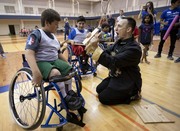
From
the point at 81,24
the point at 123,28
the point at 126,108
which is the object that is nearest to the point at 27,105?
the point at 126,108

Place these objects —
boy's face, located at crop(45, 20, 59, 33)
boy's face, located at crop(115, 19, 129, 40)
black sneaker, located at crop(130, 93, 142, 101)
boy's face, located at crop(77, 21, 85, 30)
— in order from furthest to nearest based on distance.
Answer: boy's face, located at crop(77, 21, 85, 30), black sneaker, located at crop(130, 93, 142, 101), boy's face, located at crop(115, 19, 129, 40), boy's face, located at crop(45, 20, 59, 33)

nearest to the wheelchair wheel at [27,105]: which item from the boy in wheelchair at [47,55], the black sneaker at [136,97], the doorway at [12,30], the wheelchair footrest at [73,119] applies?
the boy in wheelchair at [47,55]

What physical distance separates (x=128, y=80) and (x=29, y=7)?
19451 millimetres

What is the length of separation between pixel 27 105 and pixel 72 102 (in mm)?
875

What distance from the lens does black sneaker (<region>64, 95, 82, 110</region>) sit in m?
1.10

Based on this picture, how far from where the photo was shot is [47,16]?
3.81 ft

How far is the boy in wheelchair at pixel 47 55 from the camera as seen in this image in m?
1.06

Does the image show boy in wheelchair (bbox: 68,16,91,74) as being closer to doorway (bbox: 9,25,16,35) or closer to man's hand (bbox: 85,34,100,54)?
man's hand (bbox: 85,34,100,54)

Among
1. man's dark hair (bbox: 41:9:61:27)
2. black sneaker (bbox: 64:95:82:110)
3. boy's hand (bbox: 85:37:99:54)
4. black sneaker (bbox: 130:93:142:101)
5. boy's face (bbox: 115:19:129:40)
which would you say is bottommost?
black sneaker (bbox: 130:93:142:101)

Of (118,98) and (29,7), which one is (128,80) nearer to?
(118,98)

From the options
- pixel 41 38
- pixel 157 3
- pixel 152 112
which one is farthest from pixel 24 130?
pixel 157 3

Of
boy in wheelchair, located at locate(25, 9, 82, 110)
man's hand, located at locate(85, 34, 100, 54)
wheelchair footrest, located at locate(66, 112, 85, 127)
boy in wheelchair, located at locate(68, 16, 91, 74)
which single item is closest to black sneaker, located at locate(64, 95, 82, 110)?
boy in wheelchair, located at locate(25, 9, 82, 110)

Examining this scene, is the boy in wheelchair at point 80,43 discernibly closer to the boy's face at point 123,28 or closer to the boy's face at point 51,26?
the boy's face at point 123,28

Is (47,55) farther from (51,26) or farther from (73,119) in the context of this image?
(73,119)
